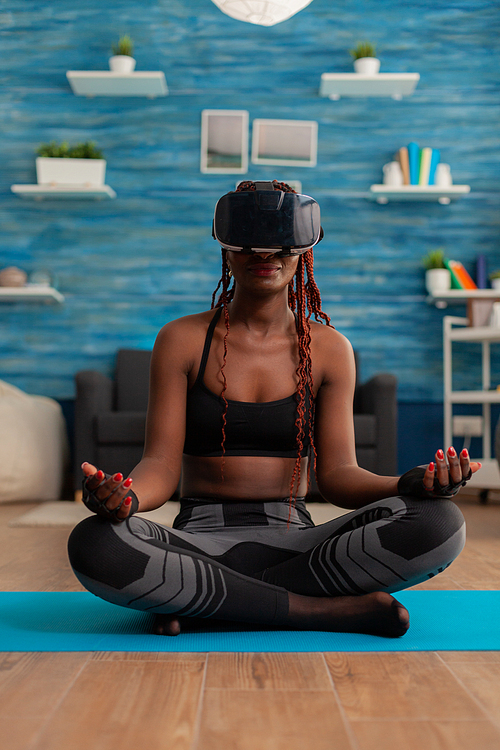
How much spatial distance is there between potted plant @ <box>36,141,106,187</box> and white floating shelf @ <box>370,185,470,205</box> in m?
1.61

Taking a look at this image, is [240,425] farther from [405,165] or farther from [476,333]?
[405,165]

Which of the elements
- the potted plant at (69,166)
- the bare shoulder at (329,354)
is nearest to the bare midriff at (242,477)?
the bare shoulder at (329,354)

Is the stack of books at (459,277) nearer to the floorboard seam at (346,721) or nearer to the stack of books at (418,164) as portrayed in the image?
the stack of books at (418,164)

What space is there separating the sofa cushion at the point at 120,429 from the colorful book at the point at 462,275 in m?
2.00

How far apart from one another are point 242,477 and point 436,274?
9.61 feet

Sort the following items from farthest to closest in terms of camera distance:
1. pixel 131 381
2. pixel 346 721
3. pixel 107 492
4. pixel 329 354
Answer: pixel 131 381 < pixel 329 354 < pixel 107 492 < pixel 346 721

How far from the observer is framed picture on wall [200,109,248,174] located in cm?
425

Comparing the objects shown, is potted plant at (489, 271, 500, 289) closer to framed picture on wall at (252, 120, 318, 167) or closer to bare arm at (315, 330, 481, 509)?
framed picture on wall at (252, 120, 318, 167)

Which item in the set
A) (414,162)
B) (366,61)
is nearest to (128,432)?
(414,162)

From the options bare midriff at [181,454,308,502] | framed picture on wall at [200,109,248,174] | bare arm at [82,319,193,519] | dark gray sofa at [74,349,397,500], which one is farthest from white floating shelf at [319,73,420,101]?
bare midriff at [181,454,308,502]

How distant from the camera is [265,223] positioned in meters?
1.43

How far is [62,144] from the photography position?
416 centimetres

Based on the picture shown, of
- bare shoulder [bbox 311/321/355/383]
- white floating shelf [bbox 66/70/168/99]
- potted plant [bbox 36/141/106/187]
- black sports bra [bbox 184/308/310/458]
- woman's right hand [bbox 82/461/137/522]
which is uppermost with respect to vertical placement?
white floating shelf [bbox 66/70/168/99]

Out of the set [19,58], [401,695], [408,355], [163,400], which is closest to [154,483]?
[163,400]
